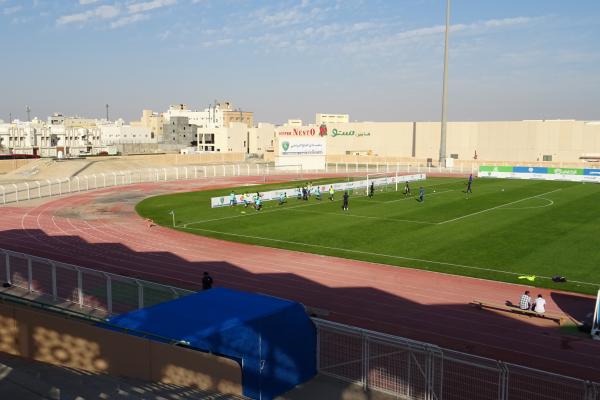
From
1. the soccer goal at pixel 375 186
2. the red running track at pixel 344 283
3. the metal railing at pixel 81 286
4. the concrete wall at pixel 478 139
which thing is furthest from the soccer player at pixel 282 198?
the concrete wall at pixel 478 139

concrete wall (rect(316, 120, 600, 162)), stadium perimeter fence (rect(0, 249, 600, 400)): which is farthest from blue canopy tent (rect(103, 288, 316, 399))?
concrete wall (rect(316, 120, 600, 162))

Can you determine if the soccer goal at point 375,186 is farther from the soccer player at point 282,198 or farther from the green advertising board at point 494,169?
the green advertising board at point 494,169

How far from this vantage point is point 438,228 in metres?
34.5

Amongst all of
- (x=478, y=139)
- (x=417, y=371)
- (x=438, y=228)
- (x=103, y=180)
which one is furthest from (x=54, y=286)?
(x=478, y=139)

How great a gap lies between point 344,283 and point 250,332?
12.4m

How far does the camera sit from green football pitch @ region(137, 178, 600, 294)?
25547mm

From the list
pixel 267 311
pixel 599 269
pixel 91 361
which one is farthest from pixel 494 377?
pixel 599 269

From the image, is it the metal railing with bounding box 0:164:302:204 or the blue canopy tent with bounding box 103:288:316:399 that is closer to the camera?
the blue canopy tent with bounding box 103:288:316:399

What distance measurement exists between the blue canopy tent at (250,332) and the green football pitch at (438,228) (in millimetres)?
14263

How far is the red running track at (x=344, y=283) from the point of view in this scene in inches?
640

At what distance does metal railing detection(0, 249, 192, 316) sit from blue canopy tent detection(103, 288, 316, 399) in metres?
2.03

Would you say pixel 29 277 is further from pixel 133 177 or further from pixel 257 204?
pixel 133 177

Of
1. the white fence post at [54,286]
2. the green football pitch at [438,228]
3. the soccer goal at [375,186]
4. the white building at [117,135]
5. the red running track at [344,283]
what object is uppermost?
the white building at [117,135]

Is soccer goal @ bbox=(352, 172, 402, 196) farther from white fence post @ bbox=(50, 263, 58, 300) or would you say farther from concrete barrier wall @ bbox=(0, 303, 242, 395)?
concrete barrier wall @ bbox=(0, 303, 242, 395)
